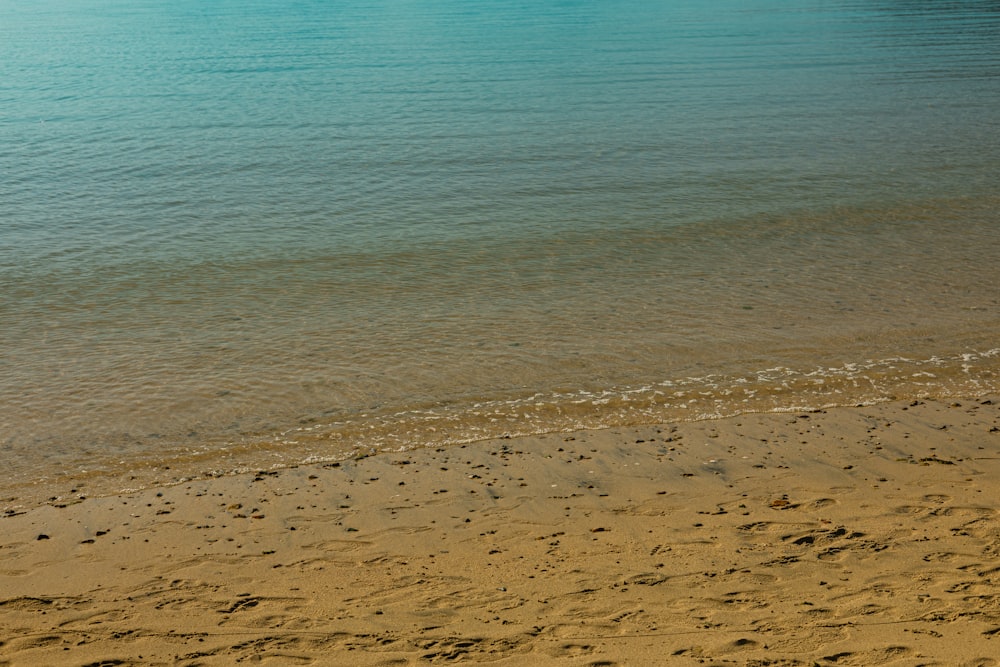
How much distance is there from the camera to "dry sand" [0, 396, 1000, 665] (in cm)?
417

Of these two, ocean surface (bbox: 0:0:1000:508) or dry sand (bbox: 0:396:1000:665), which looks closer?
dry sand (bbox: 0:396:1000:665)

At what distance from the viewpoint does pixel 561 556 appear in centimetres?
498

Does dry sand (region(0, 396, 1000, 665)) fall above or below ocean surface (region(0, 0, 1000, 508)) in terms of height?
below

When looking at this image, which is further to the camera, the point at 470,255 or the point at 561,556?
the point at 470,255

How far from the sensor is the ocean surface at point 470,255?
7207 mm

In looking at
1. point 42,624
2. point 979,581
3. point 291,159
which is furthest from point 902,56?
point 42,624

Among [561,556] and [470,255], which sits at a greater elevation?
[470,255]

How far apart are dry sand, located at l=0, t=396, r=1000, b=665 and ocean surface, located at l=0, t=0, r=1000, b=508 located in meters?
0.58

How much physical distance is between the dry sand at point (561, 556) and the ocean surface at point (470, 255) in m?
0.58

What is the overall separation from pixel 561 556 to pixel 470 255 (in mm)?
6577

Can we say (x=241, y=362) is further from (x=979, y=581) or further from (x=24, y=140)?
(x=24, y=140)

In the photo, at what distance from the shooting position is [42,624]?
14.8ft

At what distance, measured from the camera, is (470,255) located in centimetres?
1114

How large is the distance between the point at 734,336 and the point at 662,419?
1865mm
